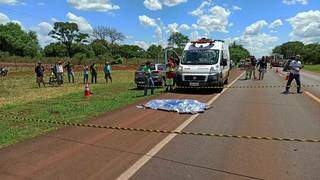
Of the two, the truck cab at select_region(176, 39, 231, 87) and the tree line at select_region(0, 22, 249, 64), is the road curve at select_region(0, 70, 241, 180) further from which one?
the tree line at select_region(0, 22, 249, 64)

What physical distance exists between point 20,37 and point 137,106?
103 metres

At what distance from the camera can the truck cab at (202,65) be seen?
20.9m

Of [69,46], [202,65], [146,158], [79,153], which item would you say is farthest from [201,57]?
[69,46]

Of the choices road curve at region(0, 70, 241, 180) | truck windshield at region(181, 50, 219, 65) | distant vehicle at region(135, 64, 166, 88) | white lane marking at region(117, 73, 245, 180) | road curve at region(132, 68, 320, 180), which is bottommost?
road curve at region(0, 70, 241, 180)

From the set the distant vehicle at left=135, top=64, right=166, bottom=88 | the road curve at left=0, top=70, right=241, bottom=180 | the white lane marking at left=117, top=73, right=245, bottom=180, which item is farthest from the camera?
the distant vehicle at left=135, top=64, right=166, bottom=88

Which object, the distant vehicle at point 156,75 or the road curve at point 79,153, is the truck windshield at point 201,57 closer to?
the distant vehicle at point 156,75

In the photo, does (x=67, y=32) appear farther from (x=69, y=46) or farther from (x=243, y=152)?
(x=243, y=152)

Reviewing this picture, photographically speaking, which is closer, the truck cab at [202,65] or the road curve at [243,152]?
the road curve at [243,152]

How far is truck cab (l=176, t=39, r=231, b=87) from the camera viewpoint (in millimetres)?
20875

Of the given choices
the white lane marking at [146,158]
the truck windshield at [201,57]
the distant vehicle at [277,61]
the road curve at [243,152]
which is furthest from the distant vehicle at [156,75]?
the distant vehicle at [277,61]

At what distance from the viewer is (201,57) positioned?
866 inches

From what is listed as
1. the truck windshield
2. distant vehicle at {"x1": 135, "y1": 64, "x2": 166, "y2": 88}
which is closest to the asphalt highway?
the truck windshield

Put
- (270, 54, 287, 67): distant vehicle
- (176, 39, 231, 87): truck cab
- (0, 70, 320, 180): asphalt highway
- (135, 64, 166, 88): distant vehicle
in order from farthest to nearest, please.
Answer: (270, 54, 287, 67): distant vehicle < (135, 64, 166, 88): distant vehicle < (176, 39, 231, 87): truck cab < (0, 70, 320, 180): asphalt highway

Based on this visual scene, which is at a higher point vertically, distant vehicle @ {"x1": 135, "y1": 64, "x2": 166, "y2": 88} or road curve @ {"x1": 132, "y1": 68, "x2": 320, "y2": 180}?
distant vehicle @ {"x1": 135, "y1": 64, "x2": 166, "y2": 88}
